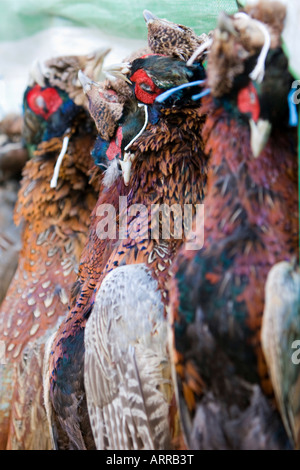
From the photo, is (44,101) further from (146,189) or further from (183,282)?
(183,282)

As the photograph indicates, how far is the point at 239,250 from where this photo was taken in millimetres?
978

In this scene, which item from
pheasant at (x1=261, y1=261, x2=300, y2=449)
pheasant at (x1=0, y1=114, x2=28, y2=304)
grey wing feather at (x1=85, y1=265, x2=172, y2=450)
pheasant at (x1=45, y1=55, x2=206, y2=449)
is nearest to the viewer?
pheasant at (x1=261, y1=261, x2=300, y2=449)

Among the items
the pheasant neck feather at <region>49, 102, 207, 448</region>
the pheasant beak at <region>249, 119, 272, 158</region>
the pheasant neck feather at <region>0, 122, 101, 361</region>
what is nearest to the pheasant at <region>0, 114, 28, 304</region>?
the pheasant neck feather at <region>0, 122, 101, 361</region>

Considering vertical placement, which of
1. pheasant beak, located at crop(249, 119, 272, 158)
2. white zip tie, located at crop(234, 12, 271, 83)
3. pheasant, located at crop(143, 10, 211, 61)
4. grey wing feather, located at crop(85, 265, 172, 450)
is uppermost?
pheasant, located at crop(143, 10, 211, 61)

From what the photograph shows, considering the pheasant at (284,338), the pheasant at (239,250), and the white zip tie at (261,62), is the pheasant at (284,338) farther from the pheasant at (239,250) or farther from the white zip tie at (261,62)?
the white zip tie at (261,62)

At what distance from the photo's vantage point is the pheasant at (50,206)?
5.80 feet

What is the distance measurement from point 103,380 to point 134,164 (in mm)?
545

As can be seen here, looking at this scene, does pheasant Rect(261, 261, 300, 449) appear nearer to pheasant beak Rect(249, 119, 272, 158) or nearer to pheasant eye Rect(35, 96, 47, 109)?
pheasant beak Rect(249, 119, 272, 158)

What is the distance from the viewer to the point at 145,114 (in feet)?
4.47

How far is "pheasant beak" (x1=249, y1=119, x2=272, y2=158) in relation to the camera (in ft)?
3.28

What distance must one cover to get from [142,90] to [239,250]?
556 mm

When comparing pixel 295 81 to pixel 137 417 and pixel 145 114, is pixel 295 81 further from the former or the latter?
pixel 137 417

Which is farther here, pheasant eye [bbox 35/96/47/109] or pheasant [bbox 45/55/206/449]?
pheasant eye [bbox 35/96/47/109]

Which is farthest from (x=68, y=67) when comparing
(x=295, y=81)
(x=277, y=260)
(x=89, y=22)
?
(x=277, y=260)
